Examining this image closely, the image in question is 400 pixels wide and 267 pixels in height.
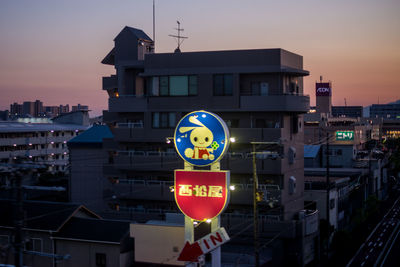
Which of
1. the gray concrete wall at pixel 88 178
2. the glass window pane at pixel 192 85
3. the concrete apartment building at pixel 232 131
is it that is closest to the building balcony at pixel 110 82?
the gray concrete wall at pixel 88 178

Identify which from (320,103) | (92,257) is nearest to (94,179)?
(92,257)

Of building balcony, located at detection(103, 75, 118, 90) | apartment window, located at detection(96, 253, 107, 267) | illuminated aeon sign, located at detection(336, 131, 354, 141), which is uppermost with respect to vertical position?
building balcony, located at detection(103, 75, 118, 90)

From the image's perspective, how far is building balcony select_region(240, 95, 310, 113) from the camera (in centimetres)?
3866

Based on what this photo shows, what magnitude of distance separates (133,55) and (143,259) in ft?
74.9

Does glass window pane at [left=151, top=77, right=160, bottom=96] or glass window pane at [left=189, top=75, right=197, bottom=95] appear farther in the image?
glass window pane at [left=151, top=77, right=160, bottom=96]

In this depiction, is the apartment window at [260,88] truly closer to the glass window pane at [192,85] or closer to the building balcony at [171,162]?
the glass window pane at [192,85]

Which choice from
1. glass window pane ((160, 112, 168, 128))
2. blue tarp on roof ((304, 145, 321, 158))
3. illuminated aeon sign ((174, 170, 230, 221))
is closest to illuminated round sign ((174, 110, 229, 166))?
illuminated aeon sign ((174, 170, 230, 221))

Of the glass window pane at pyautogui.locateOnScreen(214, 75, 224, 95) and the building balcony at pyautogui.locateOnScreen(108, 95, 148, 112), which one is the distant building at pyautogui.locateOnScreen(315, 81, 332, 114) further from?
the building balcony at pyautogui.locateOnScreen(108, 95, 148, 112)

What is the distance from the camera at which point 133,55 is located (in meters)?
46.1

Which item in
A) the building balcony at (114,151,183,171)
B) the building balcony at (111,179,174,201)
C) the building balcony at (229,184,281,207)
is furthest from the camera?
the building balcony at (114,151,183,171)

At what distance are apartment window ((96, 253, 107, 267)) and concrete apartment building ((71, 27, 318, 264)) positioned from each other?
25.9 ft

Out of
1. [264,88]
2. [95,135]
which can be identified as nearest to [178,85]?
[264,88]

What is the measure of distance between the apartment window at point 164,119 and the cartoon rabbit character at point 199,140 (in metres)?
20.4

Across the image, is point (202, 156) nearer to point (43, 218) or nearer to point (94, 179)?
point (43, 218)
